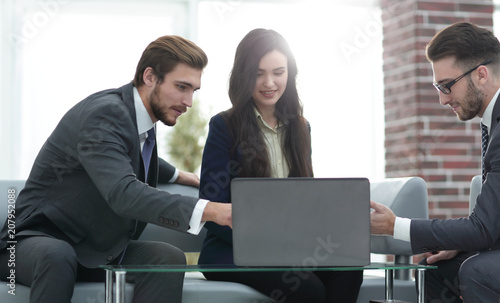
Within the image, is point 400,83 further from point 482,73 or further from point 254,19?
point 482,73

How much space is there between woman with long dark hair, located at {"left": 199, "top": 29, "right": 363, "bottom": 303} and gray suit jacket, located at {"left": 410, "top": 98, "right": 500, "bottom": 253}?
1.40 ft

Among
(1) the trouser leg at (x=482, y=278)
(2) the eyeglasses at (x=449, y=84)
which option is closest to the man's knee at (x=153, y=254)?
(1) the trouser leg at (x=482, y=278)

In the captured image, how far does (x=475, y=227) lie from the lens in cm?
203

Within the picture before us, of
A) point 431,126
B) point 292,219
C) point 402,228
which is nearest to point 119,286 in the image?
point 292,219

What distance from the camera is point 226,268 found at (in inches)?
70.0

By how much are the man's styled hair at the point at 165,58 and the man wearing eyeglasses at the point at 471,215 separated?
2.88 ft

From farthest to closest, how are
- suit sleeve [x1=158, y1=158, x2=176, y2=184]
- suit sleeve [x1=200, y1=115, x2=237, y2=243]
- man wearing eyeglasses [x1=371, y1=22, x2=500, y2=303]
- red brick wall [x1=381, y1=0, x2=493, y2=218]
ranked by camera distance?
red brick wall [x1=381, y1=0, x2=493, y2=218] < suit sleeve [x1=158, y1=158, x2=176, y2=184] < suit sleeve [x1=200, y1=115, x2=237, y2=243] < man wearing eyeglasses [x1=371, y1=22, x2=500, y2=303]

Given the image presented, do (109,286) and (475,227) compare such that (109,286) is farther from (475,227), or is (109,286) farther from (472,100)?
(472,100)

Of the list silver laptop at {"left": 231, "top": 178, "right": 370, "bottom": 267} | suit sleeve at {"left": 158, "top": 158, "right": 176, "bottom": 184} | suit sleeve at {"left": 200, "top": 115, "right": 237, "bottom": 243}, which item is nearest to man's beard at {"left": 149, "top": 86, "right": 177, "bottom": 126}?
suit sleeve at {"left": 200, "top": 115, "right": 237, "bottom": 243}

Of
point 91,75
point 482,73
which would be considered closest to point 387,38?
point 91,75

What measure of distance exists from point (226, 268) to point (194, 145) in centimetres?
348

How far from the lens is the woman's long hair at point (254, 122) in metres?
2.60

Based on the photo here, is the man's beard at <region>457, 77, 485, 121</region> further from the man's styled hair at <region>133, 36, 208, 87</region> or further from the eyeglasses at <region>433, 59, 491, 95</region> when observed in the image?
the man's styled hair at <region>133, 36, 208, 87</region>

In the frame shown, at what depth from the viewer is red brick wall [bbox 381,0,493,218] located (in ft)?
15.0
